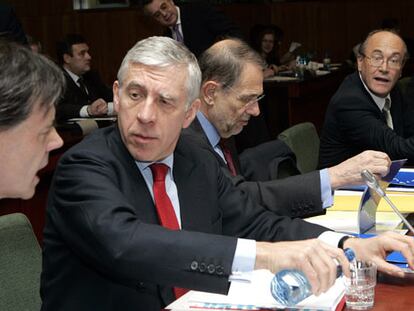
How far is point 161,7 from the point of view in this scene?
5.40 meters

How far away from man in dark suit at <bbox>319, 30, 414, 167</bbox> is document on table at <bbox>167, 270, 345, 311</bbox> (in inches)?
80.4

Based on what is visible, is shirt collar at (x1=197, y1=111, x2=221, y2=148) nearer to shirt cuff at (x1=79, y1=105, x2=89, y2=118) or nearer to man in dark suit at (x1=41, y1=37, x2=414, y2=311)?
man in dark suit at (x1=41, y1=37, x2=414, y2=311)

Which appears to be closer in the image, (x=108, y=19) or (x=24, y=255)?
(x=24, y=255)

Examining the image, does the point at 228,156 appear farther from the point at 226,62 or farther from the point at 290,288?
the point at 290,288

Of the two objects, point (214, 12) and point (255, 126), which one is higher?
point (214, 12)

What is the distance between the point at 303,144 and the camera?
13.0 feet

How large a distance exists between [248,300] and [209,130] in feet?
3.65

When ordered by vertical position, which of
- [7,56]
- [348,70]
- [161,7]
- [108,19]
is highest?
[7,56]

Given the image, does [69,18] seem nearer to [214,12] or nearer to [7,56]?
[214,12]

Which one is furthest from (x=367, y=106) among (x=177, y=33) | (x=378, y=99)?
(x=177, y=33)

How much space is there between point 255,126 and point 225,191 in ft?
5.75

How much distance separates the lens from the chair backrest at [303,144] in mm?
3816

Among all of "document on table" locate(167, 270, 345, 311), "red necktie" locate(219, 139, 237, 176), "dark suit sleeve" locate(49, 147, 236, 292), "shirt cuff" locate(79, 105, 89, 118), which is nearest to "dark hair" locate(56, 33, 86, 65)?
"shirt cuff" locate(79, 105, 89, 118)

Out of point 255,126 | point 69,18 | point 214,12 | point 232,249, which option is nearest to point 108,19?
point 69,18
